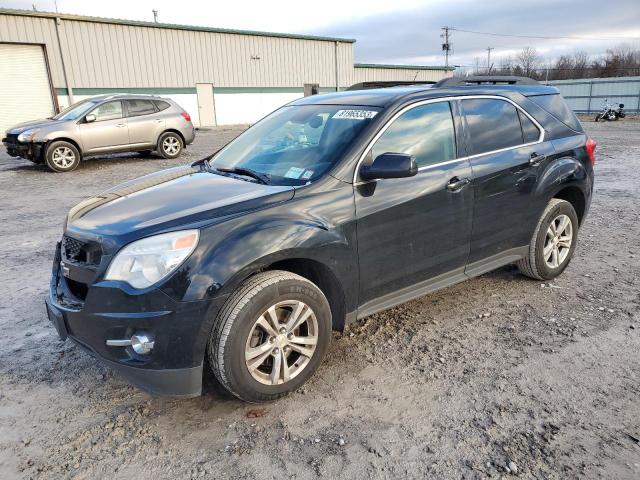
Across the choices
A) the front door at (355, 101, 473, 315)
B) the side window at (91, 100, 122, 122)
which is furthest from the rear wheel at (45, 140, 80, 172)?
the front door at (355, 101, 473, 315)

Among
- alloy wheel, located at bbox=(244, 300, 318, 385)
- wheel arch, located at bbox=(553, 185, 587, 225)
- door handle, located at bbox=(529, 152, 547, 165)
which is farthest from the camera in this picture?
Result: wheel arch, located at bbox=(553, 185, 587, 225)

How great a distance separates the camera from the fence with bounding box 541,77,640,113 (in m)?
30.3

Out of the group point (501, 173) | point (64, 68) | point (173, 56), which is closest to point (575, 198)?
point (501, 173)

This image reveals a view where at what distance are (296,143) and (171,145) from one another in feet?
36.0

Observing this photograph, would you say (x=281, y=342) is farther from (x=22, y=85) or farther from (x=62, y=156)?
(x=22, y=85)

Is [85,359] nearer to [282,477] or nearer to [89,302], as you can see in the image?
[89,302]

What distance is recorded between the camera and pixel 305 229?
296 cm

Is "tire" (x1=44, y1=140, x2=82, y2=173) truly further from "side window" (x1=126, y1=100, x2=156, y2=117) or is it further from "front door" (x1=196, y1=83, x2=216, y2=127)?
"front door" (x1=196, y1=83, x2=216, y2=127)

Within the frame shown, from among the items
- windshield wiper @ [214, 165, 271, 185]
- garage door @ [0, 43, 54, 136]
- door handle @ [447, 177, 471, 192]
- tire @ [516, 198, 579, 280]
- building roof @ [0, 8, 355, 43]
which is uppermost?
building roof @ [0, 8, 355, 43]

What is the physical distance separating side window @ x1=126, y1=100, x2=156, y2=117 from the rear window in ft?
35.8

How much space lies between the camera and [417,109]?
11.9 feet

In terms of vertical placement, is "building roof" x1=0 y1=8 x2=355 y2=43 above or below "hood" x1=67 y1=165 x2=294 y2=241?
above

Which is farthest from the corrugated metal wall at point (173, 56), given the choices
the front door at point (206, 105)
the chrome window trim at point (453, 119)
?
the chrome window trim at point (453, 119)

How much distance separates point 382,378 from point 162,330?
1.42 m
